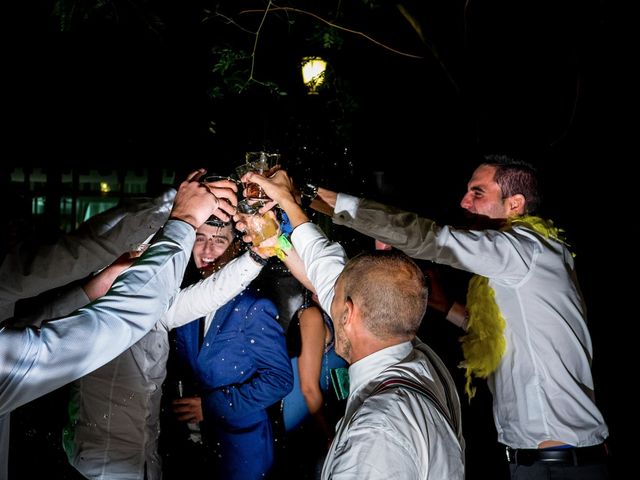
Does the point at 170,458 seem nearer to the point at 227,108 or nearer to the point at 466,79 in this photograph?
the point at 227,108

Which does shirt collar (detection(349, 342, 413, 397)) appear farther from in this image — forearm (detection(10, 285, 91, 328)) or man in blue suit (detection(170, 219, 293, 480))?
forearm (detection(10, 285, 91, 328))

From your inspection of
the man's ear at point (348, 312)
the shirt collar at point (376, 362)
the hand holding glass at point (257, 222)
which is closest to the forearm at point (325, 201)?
the hand holding glass at point (257, 222)

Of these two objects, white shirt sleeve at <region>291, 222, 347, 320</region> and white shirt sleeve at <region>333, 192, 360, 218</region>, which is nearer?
white shirt sleeve at <region>291, 222, 347, 320</region>

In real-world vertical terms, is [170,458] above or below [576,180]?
below

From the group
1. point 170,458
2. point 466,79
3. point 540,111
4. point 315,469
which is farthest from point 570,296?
point 466,79

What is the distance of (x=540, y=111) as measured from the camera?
509cm

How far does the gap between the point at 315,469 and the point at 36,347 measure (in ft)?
7.69

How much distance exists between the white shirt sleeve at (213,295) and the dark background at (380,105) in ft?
8.39

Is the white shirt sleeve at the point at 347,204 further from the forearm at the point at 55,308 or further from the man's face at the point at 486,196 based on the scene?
the forearm at the point at 55,308

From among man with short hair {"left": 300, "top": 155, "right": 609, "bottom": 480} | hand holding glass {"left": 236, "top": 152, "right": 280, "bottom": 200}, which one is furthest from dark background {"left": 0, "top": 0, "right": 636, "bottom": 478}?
hand holding glass {"left": 236, "top": 152, "right": 280, "bottom": 200}

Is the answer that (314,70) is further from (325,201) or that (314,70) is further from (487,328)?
(487,328)

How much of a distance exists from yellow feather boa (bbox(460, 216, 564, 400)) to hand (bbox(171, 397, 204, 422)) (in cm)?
164

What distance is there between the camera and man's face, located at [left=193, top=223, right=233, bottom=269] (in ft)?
9.98

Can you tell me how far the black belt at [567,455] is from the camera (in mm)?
2277
